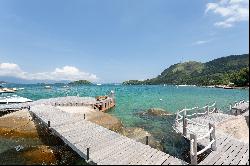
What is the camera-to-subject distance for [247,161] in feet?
44.9

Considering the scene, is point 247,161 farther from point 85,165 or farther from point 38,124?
point 38,124

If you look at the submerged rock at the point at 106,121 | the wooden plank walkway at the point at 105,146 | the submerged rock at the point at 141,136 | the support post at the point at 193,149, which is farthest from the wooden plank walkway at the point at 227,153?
the submerged rock at the point at 106,121

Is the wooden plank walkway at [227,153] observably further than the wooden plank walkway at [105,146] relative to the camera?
No

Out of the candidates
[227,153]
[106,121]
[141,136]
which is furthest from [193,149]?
[106,121]

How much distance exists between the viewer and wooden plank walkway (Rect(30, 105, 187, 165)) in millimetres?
13659

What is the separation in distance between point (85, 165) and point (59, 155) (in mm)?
2913

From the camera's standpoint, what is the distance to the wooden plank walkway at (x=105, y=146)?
13.7 m

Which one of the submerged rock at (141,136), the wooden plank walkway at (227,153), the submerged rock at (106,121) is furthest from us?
the submerged rock at (106,121)

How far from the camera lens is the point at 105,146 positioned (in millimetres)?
16297

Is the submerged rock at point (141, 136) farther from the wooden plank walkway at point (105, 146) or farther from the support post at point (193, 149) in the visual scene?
the support post at point (193, 149)

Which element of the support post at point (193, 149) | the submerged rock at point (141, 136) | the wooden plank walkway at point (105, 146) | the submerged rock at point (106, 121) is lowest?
the submerged rock at point (141, 136)

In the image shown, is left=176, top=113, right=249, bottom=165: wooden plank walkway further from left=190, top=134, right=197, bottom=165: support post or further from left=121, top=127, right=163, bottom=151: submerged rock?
left=121, top=127, right=163, bottom=151: submerged rock

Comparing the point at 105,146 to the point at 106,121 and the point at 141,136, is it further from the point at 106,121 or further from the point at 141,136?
the point at 106,121

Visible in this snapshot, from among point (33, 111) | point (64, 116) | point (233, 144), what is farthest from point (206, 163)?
point (33, 111)
